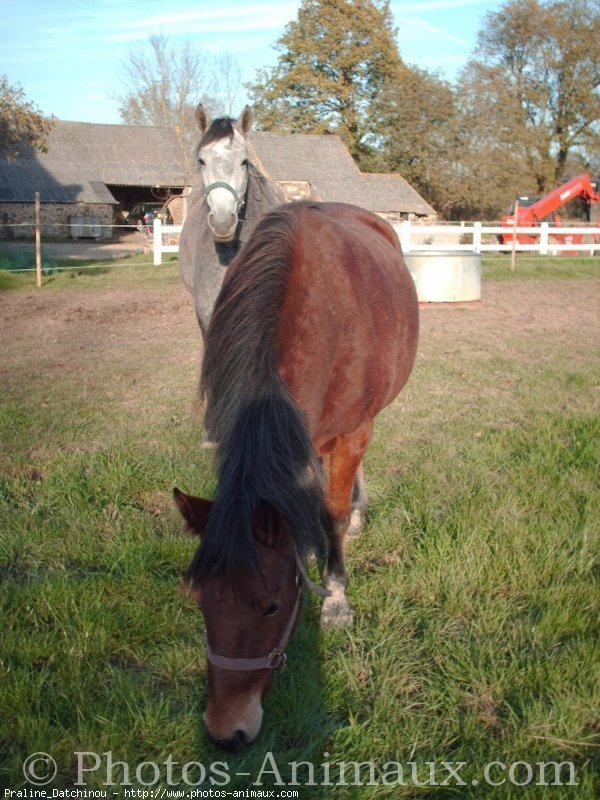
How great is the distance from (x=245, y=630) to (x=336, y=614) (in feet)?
3.70

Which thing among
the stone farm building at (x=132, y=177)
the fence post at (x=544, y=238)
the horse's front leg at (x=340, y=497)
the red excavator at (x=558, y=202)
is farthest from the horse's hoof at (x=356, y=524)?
the stone farm building at (x=132, y=177)

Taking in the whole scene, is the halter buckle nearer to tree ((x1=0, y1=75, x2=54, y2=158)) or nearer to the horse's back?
the horse's back

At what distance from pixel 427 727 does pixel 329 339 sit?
145 centimetres

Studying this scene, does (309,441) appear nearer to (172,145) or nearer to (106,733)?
(106,733)

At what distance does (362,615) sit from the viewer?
305 centimetres

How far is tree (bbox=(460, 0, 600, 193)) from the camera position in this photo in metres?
38.3

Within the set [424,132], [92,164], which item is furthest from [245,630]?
[424,132]

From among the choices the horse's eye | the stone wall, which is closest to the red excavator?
the stone wall

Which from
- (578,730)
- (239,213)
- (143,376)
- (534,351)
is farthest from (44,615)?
(534,351)

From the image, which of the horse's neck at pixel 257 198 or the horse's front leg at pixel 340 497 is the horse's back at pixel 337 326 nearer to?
the horse's front leg at pixel 340 497

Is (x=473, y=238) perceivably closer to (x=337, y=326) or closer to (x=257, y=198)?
(x=257, y=198)

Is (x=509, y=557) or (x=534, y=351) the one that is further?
(x=534, y=351)

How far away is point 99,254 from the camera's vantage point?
27203 millimetres

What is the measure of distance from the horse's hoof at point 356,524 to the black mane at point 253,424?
153 centimetres
